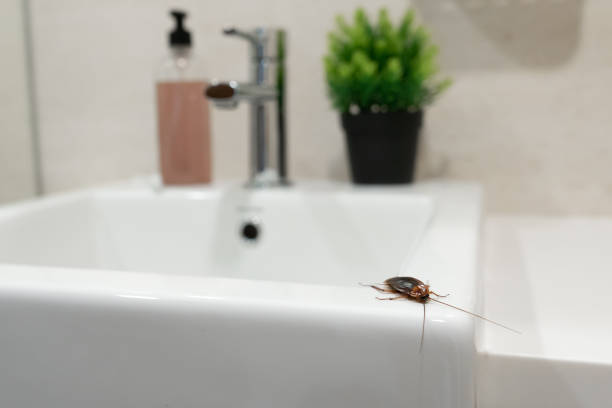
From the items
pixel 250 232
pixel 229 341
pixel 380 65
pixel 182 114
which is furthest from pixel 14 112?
pixel 229 341

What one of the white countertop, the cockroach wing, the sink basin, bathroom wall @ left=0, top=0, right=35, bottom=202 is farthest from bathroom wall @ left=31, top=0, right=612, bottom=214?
the cockroach wing

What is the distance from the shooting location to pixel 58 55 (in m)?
0.91

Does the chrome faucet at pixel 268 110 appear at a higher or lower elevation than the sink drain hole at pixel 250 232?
higher

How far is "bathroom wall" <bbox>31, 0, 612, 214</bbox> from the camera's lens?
28.3 inches

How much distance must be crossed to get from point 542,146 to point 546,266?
0.25 metres

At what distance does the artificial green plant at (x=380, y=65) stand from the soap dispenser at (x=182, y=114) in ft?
0.59

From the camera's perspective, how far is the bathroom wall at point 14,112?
0.88m

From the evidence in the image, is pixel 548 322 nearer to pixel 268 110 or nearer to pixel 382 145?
pixel 382 145

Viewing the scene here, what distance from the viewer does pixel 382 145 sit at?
2.25 feet

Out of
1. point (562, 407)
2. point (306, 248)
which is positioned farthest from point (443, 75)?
point (562, 407)

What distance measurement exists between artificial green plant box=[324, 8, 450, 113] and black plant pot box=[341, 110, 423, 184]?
0.05ft

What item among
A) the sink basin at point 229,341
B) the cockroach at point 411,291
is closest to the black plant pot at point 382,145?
the sink basin at point 229,341

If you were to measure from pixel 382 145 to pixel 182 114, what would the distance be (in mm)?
262

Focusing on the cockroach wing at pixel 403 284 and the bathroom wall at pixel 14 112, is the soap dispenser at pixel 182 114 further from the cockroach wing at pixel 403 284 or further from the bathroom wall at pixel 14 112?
the cockroach wing at pixel 403 284
